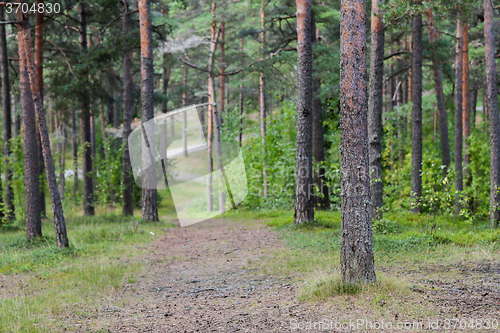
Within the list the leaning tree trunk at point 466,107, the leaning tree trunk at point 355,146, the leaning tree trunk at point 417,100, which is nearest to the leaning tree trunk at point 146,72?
the leaning tree trunk at point 417,100

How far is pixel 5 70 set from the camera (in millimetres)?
14062

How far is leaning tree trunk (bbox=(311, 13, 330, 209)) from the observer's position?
48.4 ft

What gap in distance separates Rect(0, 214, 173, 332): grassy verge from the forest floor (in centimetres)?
29

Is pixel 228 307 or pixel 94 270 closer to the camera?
pixel 228 307

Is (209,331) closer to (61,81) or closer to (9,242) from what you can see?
(9,242)

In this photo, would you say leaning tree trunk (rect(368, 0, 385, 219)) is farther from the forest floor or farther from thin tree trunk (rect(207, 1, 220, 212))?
thin tree trunk (rect(207, 1, 220, 212))

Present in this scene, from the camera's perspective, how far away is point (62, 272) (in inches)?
300

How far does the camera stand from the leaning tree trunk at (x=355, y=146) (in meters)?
5.21

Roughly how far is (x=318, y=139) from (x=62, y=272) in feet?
34.1

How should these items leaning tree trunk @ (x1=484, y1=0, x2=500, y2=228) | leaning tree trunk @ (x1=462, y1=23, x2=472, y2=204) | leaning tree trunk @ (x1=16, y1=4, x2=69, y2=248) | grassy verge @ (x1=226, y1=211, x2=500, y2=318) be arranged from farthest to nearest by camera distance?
leaning tree trunk @ (x1=462, y1=23, x2=472, y2=204) → leaning tree trunk @ (x1=484, y1=0, x2=500, y2=228) → leaning tree trunk @ (x1=16, y1=4, x2=69, y2=248) → grassy verge @ (x1=226, y1=211, x2=500, y2=318)

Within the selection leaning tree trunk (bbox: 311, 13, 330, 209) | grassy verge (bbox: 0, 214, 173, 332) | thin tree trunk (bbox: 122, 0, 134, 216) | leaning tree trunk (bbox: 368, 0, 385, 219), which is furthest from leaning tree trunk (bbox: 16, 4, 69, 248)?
leaning tree trunk (bbox: 311, 13, 330, 209)

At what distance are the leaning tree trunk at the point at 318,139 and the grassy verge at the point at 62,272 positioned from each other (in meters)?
6.50

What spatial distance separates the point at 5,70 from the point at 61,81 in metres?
2.79

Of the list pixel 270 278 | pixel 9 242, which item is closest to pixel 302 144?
pixel 270 278
